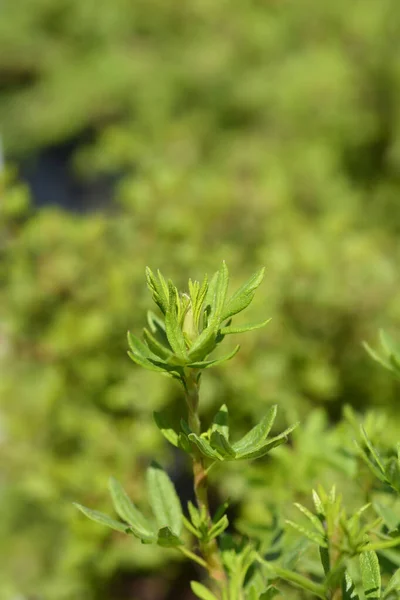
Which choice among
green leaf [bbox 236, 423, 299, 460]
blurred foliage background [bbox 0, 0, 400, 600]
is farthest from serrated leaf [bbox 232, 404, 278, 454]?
blurred foliage background [bbox 0, 0, 400, 600]

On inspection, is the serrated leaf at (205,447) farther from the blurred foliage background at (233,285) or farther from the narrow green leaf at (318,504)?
the blurred foliage background at (233,285)

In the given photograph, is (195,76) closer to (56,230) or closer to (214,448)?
(56,230)

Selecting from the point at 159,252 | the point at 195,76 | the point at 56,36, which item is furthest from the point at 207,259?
the point at 56,36

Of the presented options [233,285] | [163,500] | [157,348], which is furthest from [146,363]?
[233,285]

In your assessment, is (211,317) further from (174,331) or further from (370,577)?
(370,577)

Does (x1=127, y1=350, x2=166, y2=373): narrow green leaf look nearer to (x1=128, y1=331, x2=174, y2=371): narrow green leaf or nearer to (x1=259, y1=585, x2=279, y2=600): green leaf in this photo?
(x1=128, y1=331, x2=174, y2=371): narrow green leaf

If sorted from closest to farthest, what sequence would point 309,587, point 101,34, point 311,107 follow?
point 309,587
point 311,107
point 101,34
